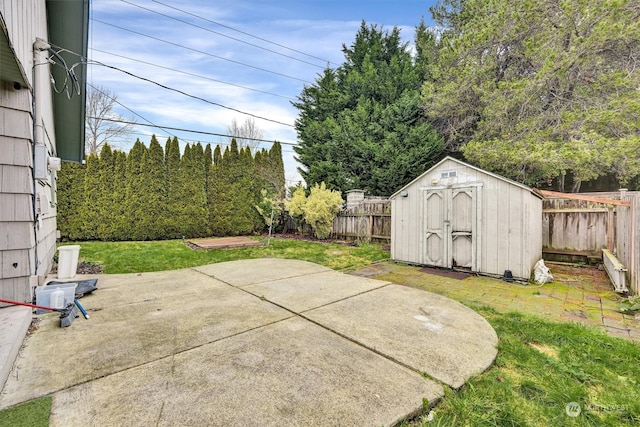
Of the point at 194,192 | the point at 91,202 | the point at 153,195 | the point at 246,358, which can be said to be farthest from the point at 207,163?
the point at 246,358

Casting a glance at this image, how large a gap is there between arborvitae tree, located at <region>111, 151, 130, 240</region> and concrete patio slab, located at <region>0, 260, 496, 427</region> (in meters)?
6.60

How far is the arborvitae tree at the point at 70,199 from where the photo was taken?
28.1ft

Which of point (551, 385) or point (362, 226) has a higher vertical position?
point (362, 226)

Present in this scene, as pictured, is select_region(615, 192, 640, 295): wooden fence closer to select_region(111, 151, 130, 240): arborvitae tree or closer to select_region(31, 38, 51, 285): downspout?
select_region(31, 38, 51, 285): downspout

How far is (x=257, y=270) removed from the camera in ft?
17.2

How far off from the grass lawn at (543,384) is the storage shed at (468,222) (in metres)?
1.84


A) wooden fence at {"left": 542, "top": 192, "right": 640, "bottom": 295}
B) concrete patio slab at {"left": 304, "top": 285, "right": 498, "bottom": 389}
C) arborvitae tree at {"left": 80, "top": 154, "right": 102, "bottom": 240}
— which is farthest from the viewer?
arborvitae tree at {"left": 80, "top": 154, "right": 102, "bottom": 240}

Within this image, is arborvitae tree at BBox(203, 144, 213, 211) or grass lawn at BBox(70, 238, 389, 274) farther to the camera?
arborvitae tree at BBox(203, 144, 213, 211)

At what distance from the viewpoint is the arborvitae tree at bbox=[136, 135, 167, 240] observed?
959cm

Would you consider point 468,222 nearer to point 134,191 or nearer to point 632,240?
point 632,240

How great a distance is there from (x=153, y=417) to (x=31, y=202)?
2923 mm

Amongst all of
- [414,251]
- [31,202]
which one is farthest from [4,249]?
[414,251]

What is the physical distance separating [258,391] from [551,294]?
174 inches

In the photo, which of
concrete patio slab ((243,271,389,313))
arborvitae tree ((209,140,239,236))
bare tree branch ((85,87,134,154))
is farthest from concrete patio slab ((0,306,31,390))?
bare tree branch ((85,87,134,154))
